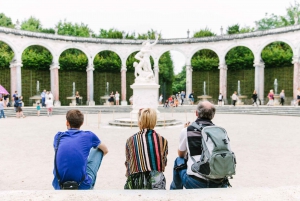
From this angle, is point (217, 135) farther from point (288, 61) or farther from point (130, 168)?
point (288, 61)

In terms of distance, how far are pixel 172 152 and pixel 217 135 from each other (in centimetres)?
475

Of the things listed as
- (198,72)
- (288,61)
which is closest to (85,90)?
(198,72)

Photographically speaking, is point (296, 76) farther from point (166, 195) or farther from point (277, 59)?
point (166, 195)

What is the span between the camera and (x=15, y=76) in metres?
27.7

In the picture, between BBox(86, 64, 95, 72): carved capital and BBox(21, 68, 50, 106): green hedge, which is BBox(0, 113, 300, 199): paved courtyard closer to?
BBox(21, 68, 50, 106): green hedge

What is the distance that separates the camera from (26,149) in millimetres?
8344

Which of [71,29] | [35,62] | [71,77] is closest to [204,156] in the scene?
[35,62]

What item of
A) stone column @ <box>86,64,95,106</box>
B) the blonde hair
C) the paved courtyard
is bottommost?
the paved courtyard

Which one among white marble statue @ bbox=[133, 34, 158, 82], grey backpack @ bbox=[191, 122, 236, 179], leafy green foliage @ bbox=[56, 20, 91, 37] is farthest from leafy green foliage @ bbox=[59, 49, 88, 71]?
grey backpack @ bbox=[191, 122, 236, 179]

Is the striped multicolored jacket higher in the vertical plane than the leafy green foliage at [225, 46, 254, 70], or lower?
lower

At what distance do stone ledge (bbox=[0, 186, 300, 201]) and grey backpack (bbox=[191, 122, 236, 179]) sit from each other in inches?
17.0

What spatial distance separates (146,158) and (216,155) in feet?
2.92

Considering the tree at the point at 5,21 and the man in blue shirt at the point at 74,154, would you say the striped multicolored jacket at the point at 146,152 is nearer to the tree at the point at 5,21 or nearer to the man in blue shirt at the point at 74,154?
the man in blue shirt at the point at 74,154

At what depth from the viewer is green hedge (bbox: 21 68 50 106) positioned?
3011 centimetres
